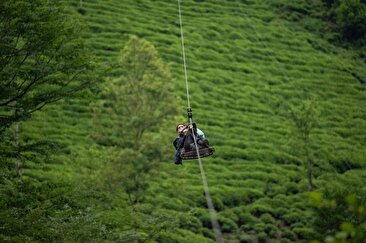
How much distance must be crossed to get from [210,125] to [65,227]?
37.5 m

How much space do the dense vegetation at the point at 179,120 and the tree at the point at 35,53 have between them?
0.17ft

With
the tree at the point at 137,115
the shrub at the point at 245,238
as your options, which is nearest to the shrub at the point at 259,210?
the shrub at the point at 245,238

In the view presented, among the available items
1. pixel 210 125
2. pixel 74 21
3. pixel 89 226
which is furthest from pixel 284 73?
pixel 89 226

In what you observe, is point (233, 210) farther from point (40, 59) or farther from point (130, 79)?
point (40, 59)

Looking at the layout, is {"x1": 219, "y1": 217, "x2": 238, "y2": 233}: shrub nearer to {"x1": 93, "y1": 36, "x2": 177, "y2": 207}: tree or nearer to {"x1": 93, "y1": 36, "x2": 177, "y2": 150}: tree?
{"x1": 93, "y1": 36, "x2": 177, "y2": 207}: tree

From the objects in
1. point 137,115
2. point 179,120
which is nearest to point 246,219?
point 179,120

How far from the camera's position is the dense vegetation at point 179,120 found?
17797mm

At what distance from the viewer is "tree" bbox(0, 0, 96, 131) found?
17.6 meters

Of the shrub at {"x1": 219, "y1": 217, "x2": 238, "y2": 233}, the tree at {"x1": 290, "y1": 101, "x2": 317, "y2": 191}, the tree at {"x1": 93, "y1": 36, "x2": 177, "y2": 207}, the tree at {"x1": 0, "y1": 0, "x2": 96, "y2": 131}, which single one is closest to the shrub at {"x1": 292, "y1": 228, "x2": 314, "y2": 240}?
the shrub at {"x1": 219, "y1": 217, "x2": 238, "y2": 233}

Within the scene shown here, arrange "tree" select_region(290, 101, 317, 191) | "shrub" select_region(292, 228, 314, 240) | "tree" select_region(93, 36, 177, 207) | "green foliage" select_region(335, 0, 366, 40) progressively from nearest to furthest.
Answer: "tree" select_region(93, 36, 177, 207) → "shrub" select_region(292, 228, 314, 240) → "tree" select_region(290, 101, 317, 191) → "green foliage" select_region(335, 0, 366, 40)

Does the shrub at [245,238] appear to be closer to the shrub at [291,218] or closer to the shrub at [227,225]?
the shrub at [227,225]

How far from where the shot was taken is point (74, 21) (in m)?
20.8

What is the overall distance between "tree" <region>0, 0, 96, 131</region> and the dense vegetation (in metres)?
0.05

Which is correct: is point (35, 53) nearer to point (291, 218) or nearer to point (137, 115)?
point (137, 115)
